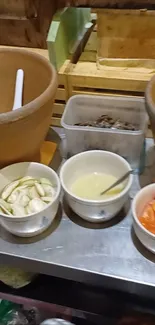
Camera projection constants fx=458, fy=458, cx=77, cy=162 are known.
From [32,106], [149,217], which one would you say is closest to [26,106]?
[32,106]

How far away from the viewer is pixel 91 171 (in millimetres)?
770

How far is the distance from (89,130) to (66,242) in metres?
0.20

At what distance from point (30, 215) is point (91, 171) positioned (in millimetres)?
152

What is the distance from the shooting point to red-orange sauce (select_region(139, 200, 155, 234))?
0.67m

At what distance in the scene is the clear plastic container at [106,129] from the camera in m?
0.77

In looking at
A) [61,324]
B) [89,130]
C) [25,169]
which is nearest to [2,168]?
[25,169]

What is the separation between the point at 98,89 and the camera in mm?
847

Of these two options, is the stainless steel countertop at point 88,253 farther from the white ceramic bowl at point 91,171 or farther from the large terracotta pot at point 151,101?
the large terracotta pot at point 151,101

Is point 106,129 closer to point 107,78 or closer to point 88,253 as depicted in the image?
point 107,78

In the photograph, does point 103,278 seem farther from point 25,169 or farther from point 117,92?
point 117,92

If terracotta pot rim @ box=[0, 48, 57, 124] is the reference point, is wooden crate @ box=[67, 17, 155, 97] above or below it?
below

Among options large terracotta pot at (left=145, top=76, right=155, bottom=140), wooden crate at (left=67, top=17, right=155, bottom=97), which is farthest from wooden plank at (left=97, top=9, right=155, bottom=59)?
large terracotta pot at (left=145, top=76, right=155, bottom=140)

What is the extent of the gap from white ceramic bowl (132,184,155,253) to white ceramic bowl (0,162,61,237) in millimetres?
120

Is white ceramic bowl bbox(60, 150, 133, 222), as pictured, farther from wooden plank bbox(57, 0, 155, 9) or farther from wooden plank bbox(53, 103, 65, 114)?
wooden plank bbox(57, 0, 155, 9)
